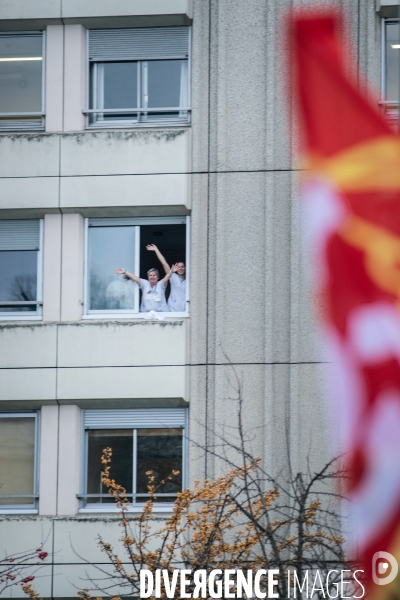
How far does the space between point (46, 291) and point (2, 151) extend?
2.39 meters

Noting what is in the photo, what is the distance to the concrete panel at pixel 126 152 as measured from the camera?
17.0 m

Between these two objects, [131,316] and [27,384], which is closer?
[27,384]

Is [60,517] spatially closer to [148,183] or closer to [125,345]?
[125,345]

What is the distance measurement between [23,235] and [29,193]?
78 centimetres

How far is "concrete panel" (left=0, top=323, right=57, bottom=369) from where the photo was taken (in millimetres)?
16797

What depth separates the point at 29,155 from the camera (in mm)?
17281

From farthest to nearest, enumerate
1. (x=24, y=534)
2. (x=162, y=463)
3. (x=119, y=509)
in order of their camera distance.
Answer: (x=162, y=463) → (x=119, y=509) → (x=24, y=534)

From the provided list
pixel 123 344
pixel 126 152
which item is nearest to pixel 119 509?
pixel 123 344


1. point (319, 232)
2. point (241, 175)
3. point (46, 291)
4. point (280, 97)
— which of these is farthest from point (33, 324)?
point (319, 232)

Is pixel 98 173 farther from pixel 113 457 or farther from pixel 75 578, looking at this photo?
pixel 75 578

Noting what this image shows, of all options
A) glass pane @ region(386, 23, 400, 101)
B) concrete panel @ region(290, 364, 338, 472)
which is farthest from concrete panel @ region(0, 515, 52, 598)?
glass pane @ region(386, 23, 400, 101)

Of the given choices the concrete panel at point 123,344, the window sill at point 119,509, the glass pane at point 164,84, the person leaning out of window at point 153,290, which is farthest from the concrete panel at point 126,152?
the window sill at point 119,509

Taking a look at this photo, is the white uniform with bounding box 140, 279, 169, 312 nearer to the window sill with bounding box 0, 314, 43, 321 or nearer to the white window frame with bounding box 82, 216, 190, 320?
the white window frame with bounding box 82, 216, 190, 320

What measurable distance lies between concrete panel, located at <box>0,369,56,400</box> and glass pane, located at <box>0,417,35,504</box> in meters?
0.54
